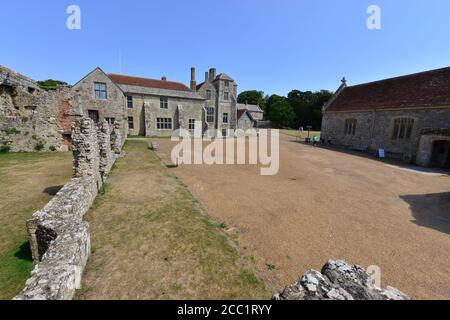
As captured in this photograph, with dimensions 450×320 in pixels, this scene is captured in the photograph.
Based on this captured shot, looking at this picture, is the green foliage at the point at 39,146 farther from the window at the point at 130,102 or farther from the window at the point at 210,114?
the window at the point at 210,114

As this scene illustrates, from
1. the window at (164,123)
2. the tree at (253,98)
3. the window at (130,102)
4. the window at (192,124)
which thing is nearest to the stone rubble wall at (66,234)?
the window at (130,102)

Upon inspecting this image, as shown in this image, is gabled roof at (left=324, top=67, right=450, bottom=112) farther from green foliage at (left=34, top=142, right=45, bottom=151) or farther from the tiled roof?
green foliage at (left=34, top=142, right=45, bottom=151)

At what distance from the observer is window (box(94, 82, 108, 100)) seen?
2386cm

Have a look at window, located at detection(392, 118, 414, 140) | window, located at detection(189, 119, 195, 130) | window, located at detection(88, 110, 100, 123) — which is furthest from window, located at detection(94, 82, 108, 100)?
window, located at detection(392, 118, 414, 140)

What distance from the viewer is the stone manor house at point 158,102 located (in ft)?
78.8

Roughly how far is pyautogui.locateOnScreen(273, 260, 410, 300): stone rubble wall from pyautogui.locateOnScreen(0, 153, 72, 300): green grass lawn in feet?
14.6

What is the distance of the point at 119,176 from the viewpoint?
10055 mm

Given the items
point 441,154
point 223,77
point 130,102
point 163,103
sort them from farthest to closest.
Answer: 1. point 223,77
2. point 163,103
3. point 130,102
4. point 441,154

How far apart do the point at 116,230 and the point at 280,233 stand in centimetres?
436

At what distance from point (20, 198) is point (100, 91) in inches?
814

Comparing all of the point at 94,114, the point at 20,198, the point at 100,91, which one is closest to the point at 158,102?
the point at 100,91

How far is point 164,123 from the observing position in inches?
1186

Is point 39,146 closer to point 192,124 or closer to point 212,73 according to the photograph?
point 192,124

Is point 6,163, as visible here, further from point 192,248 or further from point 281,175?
point 281,175
